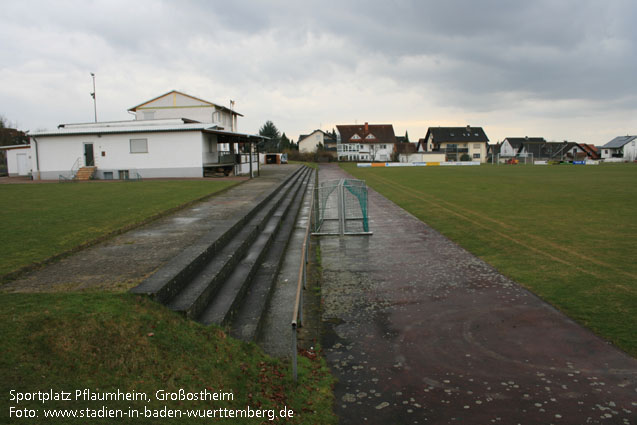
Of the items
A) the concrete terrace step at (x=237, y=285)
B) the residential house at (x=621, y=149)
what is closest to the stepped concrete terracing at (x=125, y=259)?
the concrete terrace step at (x=237, y=285)

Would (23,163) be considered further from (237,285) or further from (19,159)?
(237,285)

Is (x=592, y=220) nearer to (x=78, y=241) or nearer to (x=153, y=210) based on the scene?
(x=153, y=210)

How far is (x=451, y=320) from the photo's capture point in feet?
20.0

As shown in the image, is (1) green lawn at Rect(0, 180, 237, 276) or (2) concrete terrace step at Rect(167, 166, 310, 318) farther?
(1) green lawn at Rect(0, 180, 237, 276)

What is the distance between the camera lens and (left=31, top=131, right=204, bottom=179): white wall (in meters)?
30.2

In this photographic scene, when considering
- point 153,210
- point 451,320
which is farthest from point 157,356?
point 153,210

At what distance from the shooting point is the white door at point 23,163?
37.3 metres

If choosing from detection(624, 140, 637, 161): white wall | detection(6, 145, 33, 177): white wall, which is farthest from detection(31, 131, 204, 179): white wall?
detection(624, 140, 637, 161): white wall

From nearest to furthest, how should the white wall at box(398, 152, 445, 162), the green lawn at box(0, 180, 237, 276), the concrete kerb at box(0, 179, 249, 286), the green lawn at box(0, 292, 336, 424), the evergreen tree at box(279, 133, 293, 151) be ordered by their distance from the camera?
the green lawn at box(0, 292, 336, 424) < the concrete kerb at box(0, 179, 249, 286) < the green lawn at box(0, 180, 237, 276) < the white wall at box(398, 152, 445, 162) < the evergreen tree at box(279, 133, 293, 151)

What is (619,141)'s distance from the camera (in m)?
111

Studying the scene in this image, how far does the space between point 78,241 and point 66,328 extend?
4.91 m

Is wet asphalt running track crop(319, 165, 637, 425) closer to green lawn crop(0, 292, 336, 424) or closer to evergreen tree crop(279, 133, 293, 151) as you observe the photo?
green lawn crop(0, 292, 336, 424)

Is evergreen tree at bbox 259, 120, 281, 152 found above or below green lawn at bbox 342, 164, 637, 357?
above

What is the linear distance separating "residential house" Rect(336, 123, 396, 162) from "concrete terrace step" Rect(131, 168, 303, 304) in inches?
3743
